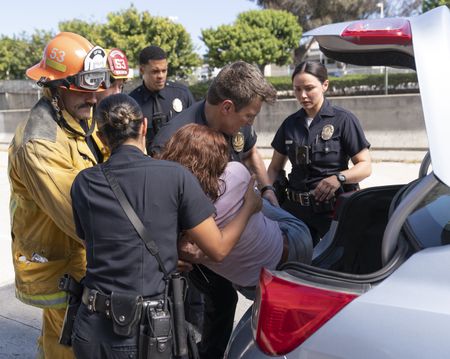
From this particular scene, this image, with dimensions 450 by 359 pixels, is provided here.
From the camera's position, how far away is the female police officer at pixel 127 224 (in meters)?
2.03

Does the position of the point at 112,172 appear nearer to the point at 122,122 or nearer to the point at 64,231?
the point at 122,122

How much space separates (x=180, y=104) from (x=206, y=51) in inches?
1027

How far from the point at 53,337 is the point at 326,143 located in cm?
206

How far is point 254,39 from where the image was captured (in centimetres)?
3023

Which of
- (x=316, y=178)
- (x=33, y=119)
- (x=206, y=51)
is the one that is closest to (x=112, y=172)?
(x=33, y=119)

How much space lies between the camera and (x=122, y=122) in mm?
2123

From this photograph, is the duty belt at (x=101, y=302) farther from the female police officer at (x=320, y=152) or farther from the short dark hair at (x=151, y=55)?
the short dark hair at (x=151, y=55)

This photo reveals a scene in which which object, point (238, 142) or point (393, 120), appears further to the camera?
point (393, 120)

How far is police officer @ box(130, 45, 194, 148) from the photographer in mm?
5039

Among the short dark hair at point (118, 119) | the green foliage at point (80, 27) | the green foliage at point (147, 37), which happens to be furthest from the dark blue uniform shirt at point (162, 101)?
the green foliage at point (80, 27)

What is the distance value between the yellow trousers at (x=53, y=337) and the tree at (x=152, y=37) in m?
29.4

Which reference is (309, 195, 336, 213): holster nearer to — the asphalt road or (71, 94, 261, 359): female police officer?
the asphalt road

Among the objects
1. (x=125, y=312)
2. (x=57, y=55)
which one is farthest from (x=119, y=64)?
(x=125, y=312)

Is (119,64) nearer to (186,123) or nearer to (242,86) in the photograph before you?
(186,123)
